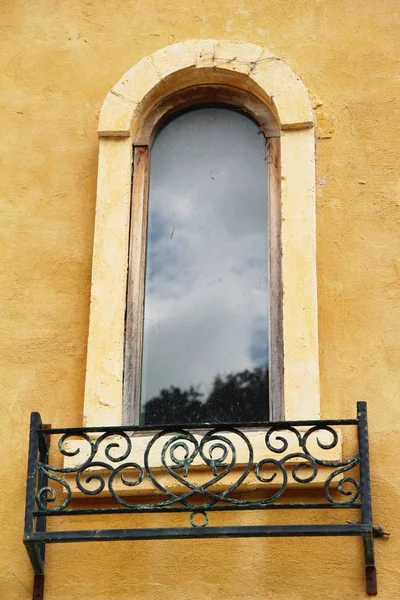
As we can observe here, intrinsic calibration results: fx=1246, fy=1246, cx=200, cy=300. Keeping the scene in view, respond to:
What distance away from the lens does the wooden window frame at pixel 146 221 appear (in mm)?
5954

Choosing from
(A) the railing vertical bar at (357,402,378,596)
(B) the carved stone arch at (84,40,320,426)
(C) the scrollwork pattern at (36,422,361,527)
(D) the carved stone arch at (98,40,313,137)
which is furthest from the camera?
(D) the carved stone arch at (98,40,313,137)

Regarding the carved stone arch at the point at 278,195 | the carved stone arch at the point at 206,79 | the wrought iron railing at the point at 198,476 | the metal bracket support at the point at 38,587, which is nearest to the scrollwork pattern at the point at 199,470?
the wrought iron railing at the point at 198,476

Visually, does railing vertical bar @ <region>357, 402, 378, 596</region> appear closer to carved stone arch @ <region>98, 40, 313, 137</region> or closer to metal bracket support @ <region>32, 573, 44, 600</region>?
metal bracket support @ <region>32, 573, 44, 600</region>

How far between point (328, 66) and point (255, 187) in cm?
75

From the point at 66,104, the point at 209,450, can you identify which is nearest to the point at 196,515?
the point at 209,450

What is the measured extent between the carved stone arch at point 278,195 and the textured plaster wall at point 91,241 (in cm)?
11

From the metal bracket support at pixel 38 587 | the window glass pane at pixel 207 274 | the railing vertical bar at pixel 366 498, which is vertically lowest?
the metal bracket support at pixel 38 587

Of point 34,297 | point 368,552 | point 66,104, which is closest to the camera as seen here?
point 368,552

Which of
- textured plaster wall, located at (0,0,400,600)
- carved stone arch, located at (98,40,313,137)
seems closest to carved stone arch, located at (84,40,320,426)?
carved stone arch, located at (98,40,313,137)

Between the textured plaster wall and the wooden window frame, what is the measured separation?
220 mm

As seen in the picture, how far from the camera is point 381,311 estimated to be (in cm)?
593

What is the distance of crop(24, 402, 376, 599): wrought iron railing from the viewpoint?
5.21 m

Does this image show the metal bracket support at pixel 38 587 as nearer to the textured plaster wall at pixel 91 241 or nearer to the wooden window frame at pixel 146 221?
the textured plaster wall at pixel 91 241

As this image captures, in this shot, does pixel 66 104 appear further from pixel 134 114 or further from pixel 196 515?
pixel 196 515
